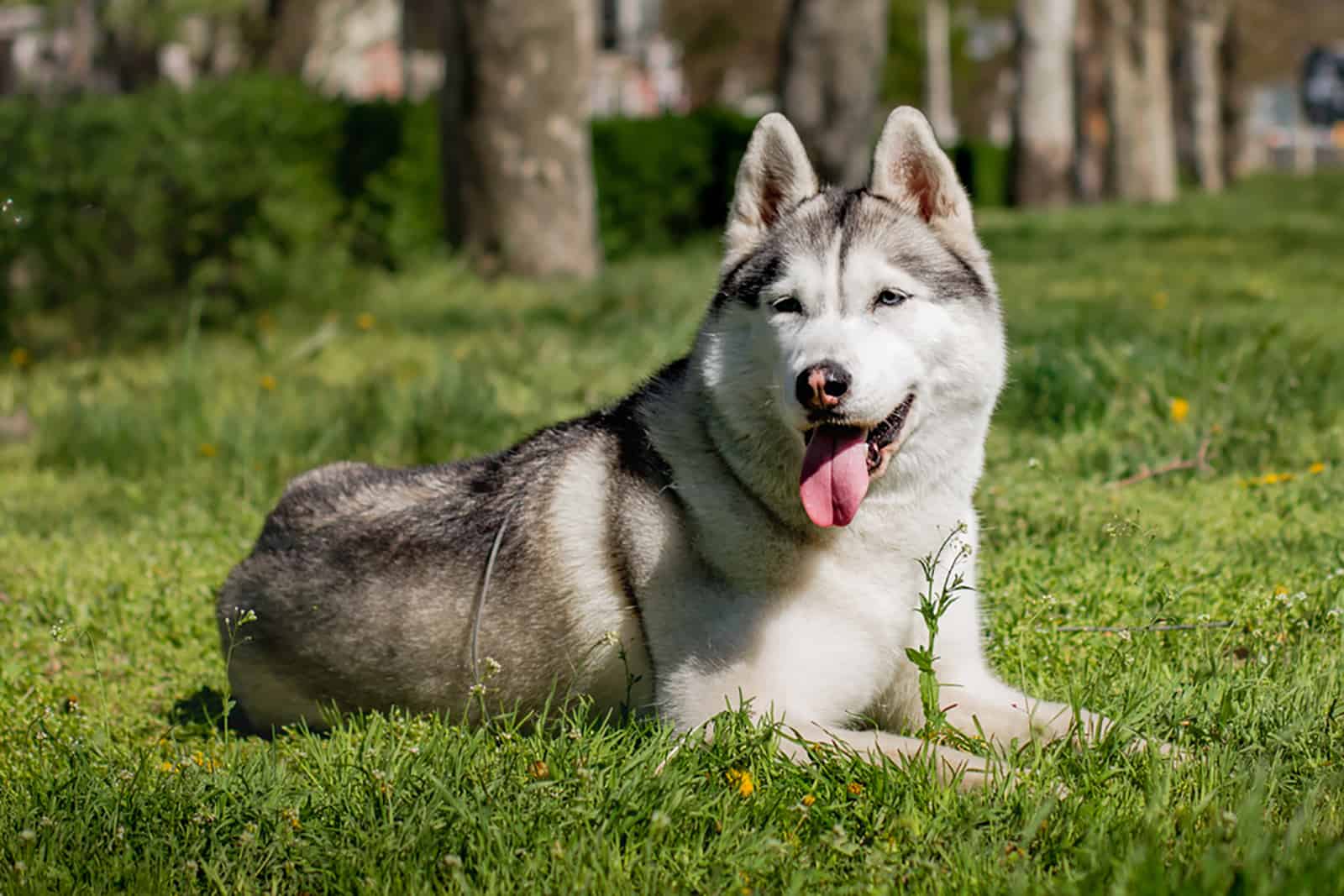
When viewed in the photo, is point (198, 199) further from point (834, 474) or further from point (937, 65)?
point (937, 65)

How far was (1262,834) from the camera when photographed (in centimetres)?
283

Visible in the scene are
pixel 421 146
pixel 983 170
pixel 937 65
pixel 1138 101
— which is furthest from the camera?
pixel 937 65

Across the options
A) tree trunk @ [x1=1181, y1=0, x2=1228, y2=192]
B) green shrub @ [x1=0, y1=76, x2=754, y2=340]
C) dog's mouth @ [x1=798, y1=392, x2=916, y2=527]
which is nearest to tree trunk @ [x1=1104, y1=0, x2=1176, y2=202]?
tree trunk @ [x1=1181, y1=0, x2=1228, y2=192]

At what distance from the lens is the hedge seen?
35.9ft

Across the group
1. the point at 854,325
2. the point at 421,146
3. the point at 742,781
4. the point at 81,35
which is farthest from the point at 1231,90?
the point at 742,781

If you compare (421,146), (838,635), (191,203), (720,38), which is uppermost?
(720,38)

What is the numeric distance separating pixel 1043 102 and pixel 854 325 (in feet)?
83.7

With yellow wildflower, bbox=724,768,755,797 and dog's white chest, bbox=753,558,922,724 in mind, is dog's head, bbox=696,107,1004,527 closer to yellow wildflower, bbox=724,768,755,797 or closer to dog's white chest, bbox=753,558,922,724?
dog's white chest, bbox=753,558,922,724

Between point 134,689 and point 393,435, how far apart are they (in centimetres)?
275

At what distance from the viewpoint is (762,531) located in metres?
3.75

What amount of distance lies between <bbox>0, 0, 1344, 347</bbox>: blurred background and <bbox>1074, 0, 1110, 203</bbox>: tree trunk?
0.07 meters

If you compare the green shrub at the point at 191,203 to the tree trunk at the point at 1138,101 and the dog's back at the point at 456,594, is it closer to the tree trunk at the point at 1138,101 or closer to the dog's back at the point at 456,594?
the dog's back at the point at 456,594

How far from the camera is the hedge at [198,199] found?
35.9ft

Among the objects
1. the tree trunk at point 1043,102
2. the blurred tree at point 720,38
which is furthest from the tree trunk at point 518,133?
the blurred tree at point 720,38
